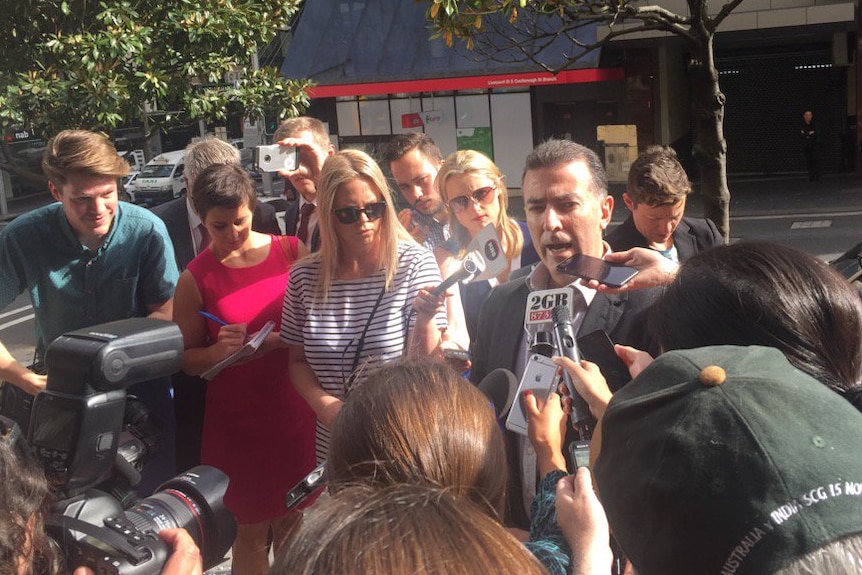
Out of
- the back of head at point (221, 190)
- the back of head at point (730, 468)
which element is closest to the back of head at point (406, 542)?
the back of head at point (730, 468)

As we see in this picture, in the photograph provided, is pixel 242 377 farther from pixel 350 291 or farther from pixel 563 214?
pixel 563 214

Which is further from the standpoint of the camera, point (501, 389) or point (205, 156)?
point (205, 156)

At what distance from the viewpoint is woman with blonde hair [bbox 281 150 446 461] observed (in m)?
3.18

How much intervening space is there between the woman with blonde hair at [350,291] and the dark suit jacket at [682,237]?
1.30m

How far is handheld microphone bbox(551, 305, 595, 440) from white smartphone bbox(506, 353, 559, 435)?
1.5 inches

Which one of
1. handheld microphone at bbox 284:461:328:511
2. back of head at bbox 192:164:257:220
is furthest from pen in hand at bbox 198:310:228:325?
handheld microphone at bbox 284:461:328:511

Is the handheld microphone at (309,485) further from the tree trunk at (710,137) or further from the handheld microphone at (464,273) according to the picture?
the tree trunk at (710,137)

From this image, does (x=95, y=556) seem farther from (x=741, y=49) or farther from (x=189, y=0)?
(x=741, y=49)

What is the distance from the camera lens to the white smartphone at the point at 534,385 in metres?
2.22

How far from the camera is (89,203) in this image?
3545 mm

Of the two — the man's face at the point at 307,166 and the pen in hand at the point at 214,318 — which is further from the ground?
the man's face at the point at 307,166

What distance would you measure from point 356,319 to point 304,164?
1847 millimetres

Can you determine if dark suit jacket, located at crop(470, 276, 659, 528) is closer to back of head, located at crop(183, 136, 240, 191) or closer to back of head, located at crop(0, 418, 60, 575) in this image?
back of head, located at crop(0, 418, 60, 575)

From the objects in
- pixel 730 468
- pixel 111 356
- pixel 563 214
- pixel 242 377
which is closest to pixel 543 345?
pixel 563 214
